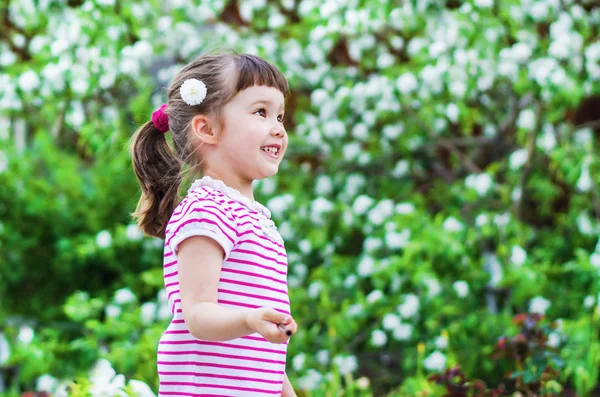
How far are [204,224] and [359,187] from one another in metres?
3.38

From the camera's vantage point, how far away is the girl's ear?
5.52 feet

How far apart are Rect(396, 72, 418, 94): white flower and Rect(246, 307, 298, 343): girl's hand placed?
330 cm

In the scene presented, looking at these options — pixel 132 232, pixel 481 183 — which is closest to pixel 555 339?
pixel 481 183

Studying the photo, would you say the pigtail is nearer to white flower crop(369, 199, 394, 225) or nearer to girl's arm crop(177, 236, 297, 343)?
→ girl's arm crop(177, 236, 297, 343)

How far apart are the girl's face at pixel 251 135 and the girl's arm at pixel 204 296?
0.21 meters

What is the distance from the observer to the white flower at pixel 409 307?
4.12 metres

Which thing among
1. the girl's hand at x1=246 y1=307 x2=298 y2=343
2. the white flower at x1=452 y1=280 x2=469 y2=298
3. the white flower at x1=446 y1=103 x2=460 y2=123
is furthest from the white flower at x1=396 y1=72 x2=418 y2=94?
the girl's hand at x1=246 y1=307 x2=298 y2=343

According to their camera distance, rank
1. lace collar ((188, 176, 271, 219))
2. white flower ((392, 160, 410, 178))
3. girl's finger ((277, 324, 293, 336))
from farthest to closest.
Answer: white flower ((392, 160, 410, 178)), lace collar ((188, 176, 271, 219)), girl's finger ((277, 324, 293, 336))

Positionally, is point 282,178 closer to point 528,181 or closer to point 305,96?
point 305,96

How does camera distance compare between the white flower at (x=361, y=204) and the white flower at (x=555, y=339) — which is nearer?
the white flower at (x=555, y=339)

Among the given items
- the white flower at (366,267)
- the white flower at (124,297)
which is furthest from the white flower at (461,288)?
the white flower at (124,297)

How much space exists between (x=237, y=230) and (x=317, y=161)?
154 inches

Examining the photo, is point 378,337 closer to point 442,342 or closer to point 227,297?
point 442,342

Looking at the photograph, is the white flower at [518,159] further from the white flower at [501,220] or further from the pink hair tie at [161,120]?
the pink hair tie at [161,120]
